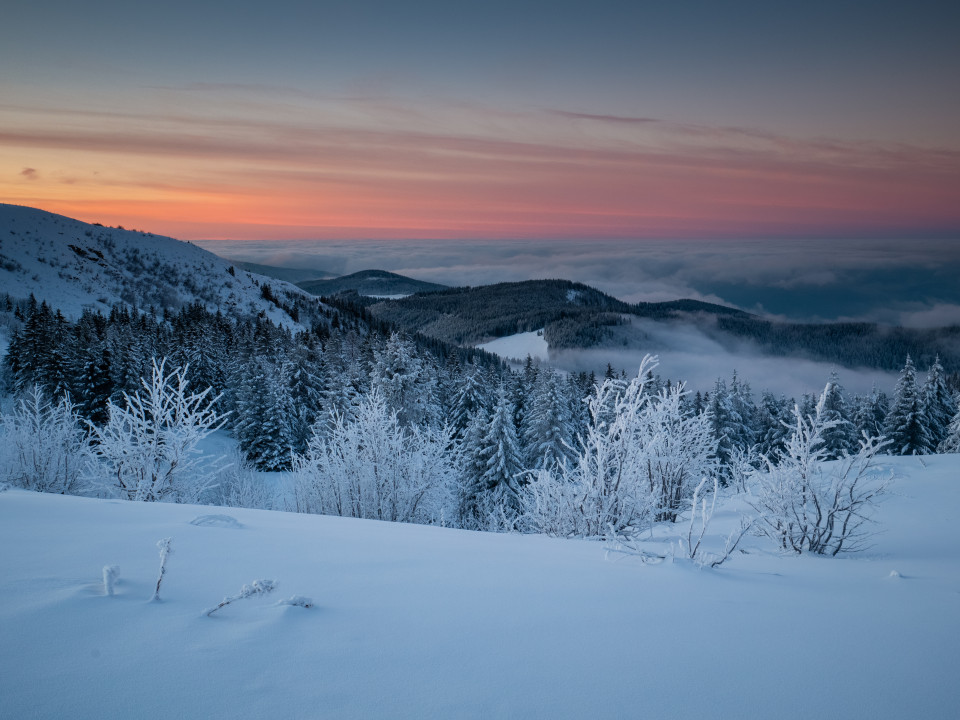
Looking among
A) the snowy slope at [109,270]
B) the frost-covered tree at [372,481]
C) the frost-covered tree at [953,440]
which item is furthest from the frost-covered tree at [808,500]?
the snowy slope at [109,270]

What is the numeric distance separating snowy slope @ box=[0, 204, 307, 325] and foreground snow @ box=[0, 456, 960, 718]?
79585 mm

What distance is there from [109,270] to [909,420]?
105 metres

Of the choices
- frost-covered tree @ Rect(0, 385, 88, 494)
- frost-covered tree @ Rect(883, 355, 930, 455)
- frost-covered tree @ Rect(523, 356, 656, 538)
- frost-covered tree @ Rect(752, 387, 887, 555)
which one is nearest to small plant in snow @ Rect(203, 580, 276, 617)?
frost-covered tree @ Rect(523, 356, 656, 538)

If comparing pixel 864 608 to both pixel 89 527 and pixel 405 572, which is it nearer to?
pixel 405 572

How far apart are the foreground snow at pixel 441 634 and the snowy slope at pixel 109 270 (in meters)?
79.6

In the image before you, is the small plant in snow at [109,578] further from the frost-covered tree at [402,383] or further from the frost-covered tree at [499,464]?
the frost-covered tree at [402,383]

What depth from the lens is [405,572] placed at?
148 inches

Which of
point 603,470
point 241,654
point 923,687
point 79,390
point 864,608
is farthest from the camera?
point 79,390

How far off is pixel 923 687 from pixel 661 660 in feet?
4.34

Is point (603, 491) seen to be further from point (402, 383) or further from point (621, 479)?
point (402, 383)

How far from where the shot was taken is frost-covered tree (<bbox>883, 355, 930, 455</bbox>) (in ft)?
106

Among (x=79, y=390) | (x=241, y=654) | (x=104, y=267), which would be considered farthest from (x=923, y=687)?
(x=104, y=267)

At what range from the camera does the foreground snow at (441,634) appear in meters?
2.11

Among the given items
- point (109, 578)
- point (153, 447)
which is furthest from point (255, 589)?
point (153, 447)
